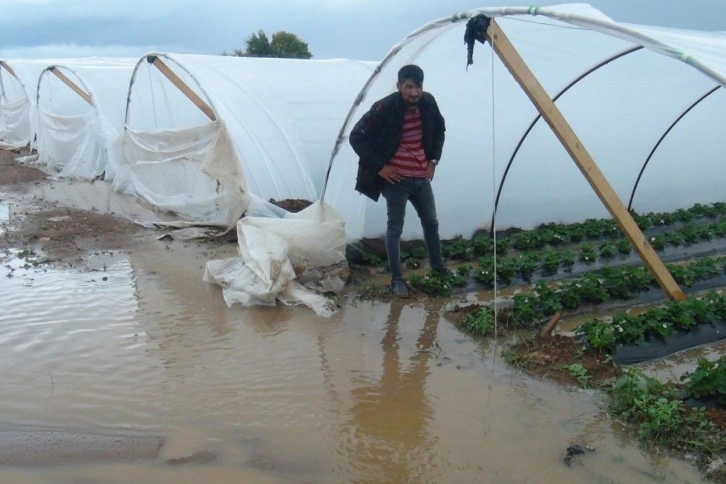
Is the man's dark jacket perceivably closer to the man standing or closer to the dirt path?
the man standing

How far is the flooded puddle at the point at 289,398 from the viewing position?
3.36m

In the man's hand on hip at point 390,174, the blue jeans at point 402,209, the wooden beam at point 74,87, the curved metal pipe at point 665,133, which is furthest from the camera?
the wooden beam at point 74,87

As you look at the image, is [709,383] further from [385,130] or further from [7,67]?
[7,67]

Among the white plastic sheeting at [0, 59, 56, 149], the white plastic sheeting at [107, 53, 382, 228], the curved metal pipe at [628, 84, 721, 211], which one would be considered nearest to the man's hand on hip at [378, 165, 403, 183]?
the white plastic sheeting at [107, 53, 382, 228]

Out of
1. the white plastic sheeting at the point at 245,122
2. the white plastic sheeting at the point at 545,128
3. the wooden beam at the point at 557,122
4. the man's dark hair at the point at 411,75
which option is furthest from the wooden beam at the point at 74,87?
the wooden beam at the point at 557,122

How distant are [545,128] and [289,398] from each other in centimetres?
578

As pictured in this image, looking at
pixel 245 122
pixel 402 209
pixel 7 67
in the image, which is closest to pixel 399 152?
pixel 402 209

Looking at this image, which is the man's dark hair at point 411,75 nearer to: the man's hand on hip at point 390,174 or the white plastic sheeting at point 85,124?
the man's hand on hip at point 390,174

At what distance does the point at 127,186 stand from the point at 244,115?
344 centimetres

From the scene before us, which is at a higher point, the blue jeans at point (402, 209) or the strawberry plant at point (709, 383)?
the blue jeans at point (402, 209)

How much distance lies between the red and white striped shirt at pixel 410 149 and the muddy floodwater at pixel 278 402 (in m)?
1.27

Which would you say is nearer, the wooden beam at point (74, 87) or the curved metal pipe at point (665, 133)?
the curved metal pipe at point (665, 133)

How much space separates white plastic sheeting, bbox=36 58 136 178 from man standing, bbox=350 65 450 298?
8.58 m

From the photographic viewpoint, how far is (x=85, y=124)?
46.4 ft
